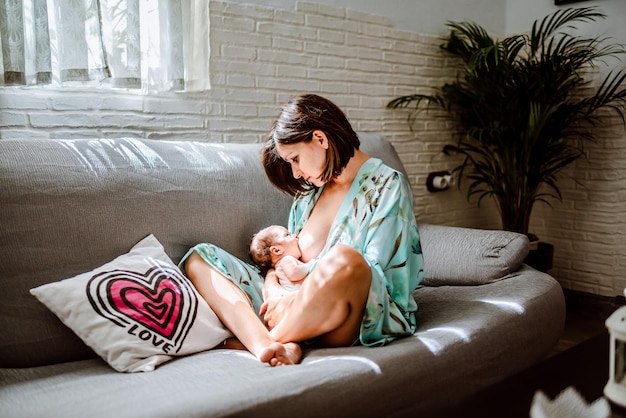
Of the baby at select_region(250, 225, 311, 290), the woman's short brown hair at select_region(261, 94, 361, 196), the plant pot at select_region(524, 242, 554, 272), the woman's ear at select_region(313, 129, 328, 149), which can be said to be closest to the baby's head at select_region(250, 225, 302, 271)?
the baby at select_region(250, 225, 311, 290)

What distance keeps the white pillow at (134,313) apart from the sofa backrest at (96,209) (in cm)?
8

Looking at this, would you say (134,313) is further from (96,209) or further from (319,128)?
(319,128)

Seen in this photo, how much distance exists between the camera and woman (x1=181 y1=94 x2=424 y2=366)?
4.93 feet

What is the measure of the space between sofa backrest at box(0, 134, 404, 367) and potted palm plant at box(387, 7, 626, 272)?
1.50 metres

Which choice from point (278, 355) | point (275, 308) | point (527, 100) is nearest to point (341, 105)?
point (527, 100)

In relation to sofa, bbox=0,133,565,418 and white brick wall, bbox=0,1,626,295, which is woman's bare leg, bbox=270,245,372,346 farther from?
white brick wall, bbox=0,1,626,295

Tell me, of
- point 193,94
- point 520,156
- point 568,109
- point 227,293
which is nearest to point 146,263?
point 227,293

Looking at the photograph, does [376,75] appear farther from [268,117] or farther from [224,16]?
[224,16]

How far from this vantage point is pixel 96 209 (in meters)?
1.68

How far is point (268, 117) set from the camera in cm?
266

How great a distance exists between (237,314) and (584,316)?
230 cm

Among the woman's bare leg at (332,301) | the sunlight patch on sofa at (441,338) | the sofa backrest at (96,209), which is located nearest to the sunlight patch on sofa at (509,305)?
the sunlight patch on sofa at (441,338)

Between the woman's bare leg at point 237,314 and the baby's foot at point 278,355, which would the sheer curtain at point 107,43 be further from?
the baby's foot at point 278,355

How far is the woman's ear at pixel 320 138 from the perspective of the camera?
1.77 m
